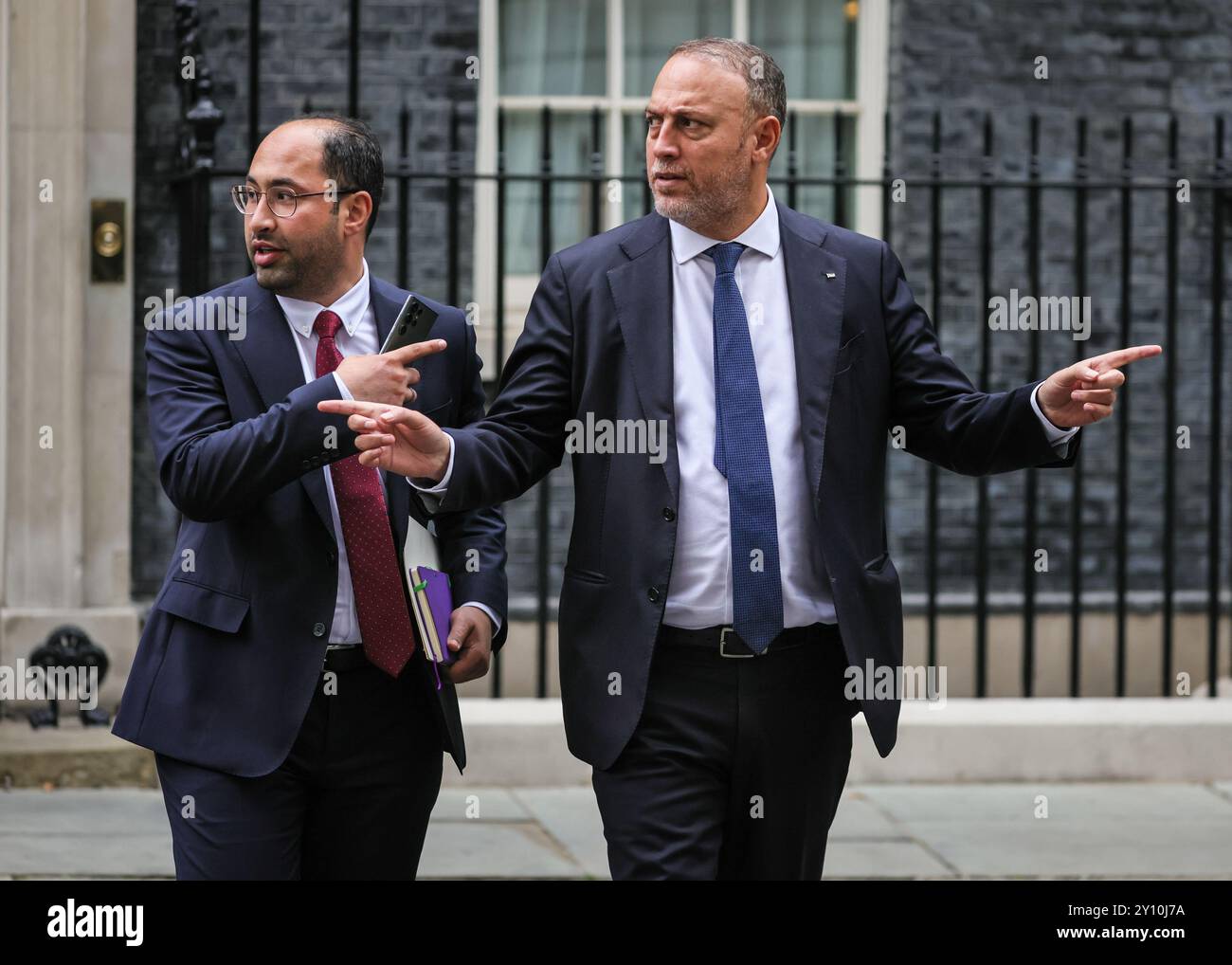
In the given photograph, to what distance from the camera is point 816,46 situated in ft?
31.2

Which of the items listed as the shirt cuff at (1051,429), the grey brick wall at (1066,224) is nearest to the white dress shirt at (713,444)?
the shirt cuff at (1051,429)

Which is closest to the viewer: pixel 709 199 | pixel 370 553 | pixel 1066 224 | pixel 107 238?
pixel 370 553

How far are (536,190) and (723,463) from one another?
576 centimetres

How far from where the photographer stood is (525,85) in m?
9.35

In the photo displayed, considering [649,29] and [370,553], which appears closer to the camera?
[370,553]

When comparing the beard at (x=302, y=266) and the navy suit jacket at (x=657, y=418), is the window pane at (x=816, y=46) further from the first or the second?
the beard at (x=302, y=266)

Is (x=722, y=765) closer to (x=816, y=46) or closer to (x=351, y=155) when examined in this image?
(x=351, y=155)

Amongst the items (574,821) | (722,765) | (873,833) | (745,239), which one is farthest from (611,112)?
(722,765)

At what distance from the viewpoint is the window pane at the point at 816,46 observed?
951 cm

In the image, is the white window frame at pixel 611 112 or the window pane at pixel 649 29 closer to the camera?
the white window frame at pixel 611 112

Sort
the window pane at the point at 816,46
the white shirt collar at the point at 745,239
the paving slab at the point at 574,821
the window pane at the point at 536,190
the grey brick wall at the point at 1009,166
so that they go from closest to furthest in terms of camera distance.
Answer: the white shirt collar at the point at 745,239 → the paving slab at the point at 574,821 → the grey brick wall at the point at 1009,166 → the window pane at the point at 536,190 → the window pane at the point at 816,46

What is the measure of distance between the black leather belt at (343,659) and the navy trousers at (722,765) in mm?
543

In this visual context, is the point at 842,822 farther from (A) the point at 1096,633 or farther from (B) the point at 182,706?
(B) the point at 182,706

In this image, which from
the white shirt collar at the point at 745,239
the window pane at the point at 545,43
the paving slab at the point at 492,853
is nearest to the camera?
the white shirt collar at the point at 745,239
